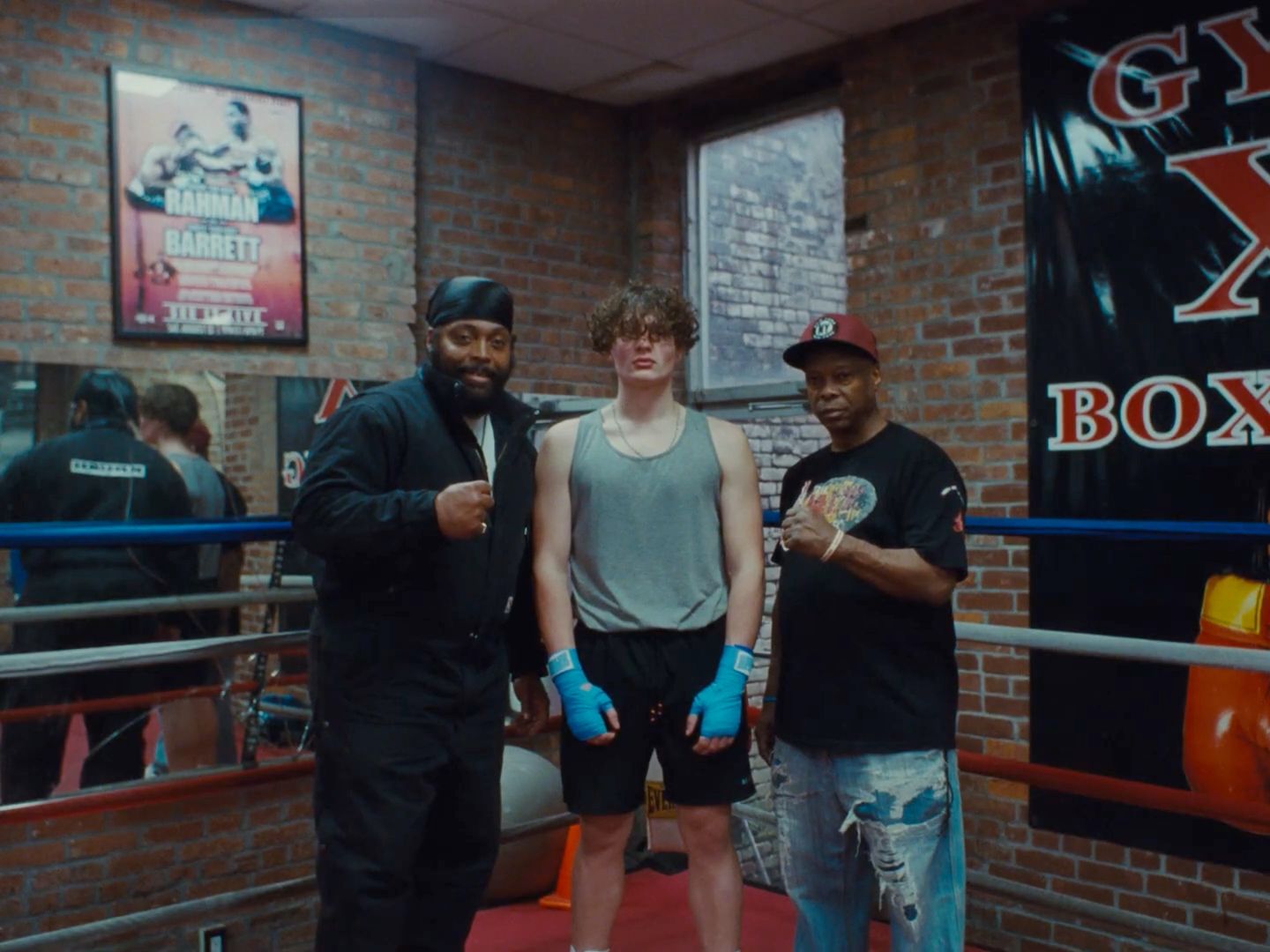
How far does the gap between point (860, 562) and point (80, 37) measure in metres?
3.30

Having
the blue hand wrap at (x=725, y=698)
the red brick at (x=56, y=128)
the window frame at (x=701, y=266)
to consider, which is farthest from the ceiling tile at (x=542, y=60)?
the blue hand wrap at (x=725, y=698)

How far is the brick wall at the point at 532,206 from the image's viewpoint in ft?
15.8

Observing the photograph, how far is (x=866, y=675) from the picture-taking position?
6.35 ft

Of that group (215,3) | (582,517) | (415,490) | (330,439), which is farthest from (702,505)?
(215,3)

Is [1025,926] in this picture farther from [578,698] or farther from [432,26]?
[432,26]

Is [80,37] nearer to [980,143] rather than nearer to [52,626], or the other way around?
[52,626]

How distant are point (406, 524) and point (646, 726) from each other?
1.97 ft

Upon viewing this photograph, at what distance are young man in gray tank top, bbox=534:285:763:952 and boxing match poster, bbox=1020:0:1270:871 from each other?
189 cm

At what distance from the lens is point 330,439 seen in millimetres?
1959

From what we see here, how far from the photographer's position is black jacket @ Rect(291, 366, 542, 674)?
186 cm

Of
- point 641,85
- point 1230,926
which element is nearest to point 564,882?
point 1230,926

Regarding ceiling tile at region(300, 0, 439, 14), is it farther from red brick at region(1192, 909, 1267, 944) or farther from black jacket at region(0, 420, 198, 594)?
red brick at region(1192, 909, 1267, 944)

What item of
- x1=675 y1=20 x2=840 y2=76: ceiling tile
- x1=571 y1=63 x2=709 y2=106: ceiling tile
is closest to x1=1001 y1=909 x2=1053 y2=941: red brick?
x1=675 y1=20 x2=840 y2=76: ceiling tile

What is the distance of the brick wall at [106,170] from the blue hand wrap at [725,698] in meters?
2.66
